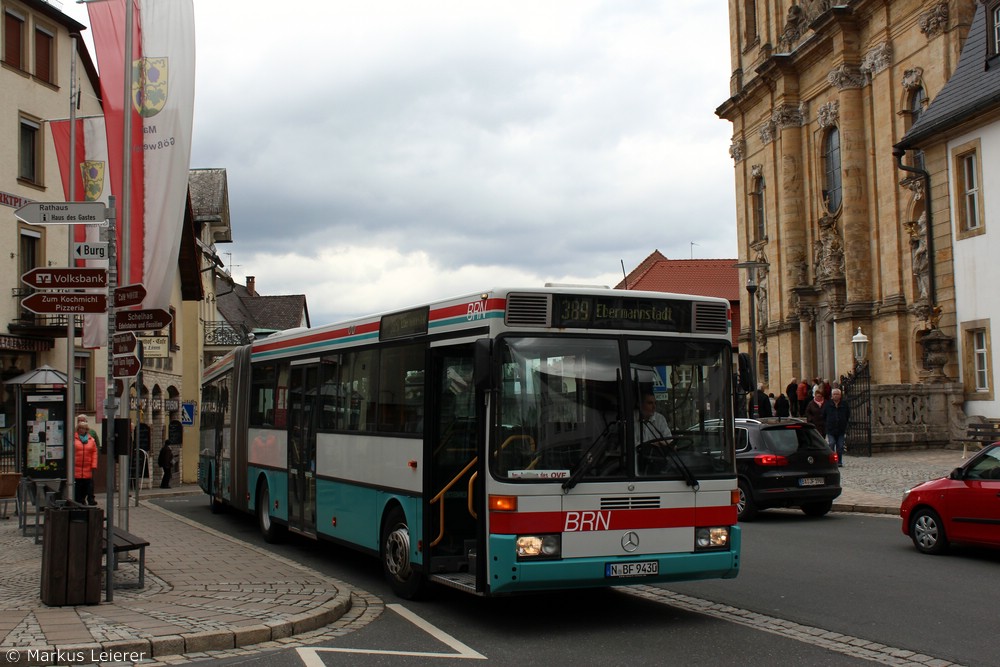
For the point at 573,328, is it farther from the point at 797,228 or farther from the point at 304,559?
the point at 797,228

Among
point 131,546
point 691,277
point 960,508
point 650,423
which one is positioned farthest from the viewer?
point 691,277

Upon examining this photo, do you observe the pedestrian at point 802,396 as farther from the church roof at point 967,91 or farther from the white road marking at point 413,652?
the white road marking at point 413,652

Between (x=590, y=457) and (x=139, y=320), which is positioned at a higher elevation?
(x=139, y=320)

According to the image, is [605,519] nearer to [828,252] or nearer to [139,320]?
[139,320]

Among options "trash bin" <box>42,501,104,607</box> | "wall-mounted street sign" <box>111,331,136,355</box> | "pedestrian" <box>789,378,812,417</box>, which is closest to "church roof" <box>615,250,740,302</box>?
"pedestrian" <box>789,378,812,417</box>

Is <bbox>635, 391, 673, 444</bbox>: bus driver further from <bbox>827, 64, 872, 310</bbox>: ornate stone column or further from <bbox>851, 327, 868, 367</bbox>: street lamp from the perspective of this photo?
<bbox>827, 64, 872, 310</bbox>: ornate stone column

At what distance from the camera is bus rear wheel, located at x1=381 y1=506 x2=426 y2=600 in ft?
34.6

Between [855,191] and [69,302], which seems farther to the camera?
[855,191]

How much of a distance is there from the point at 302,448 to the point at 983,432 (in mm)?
20705

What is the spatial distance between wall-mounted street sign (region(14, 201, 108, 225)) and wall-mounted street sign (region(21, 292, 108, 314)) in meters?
0.70

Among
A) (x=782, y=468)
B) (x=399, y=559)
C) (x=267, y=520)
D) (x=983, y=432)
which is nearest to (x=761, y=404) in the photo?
(x=983, y=432)

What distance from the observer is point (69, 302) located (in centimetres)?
1049

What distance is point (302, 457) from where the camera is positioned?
47.0 feet

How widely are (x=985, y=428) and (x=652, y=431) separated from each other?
22.7 metres
